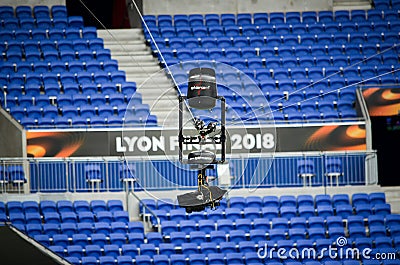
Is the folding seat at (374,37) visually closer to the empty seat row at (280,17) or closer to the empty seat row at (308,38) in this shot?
the empty seat row at (308,38)

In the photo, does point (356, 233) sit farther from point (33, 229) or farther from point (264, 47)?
point (264, 47)

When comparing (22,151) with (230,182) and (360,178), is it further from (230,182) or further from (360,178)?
(230,182)

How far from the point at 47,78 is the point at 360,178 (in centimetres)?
710

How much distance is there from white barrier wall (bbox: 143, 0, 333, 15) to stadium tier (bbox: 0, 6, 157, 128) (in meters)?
1.98

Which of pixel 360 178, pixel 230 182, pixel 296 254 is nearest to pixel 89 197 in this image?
pixel 296 254

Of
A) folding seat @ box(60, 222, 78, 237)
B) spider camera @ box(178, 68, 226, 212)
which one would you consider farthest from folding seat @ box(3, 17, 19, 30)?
spider camera @ box(178, 68, 226, 212)

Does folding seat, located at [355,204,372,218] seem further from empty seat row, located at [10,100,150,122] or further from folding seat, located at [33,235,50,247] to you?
folding seat, located at [33,235,50,247]

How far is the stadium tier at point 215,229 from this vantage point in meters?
15.3

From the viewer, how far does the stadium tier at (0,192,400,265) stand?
601 inches

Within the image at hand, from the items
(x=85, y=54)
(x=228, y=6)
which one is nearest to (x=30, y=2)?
(x=85, y=54)

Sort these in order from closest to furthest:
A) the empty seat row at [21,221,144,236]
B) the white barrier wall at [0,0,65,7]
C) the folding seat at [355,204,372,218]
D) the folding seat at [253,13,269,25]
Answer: the empty seat row at [21,221,144,236], the folding seat at [355,204,372,218], the folding seat at [253,13,269,25], the white barrier wall at [0,0,65,7]

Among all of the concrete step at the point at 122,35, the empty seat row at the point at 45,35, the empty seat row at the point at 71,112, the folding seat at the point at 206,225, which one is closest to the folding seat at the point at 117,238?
the folding seat at the point at 206,225

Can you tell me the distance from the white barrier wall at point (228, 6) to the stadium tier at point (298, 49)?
305 millimetres

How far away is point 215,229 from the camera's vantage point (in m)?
16.0
